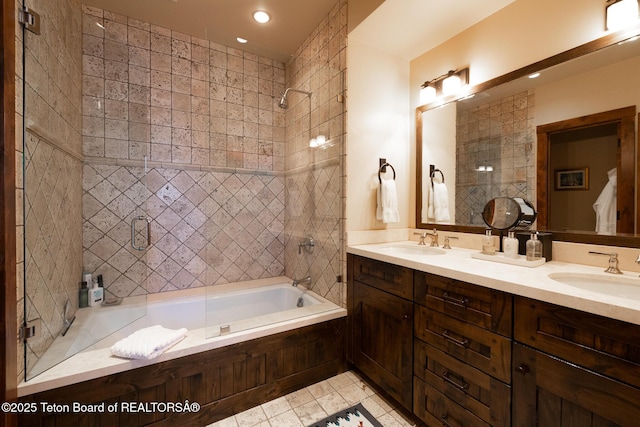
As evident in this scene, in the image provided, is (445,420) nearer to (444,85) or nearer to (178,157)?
(444,85)

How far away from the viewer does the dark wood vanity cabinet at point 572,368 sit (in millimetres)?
815

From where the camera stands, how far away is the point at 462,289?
125 cm

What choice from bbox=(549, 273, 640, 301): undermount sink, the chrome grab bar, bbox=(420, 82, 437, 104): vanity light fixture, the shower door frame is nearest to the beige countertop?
bbox=(549, 273, 640, 301): undermount sink

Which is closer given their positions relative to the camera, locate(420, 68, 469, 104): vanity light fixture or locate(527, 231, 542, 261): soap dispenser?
locate(527, 231, 542, 261): soap dispenser

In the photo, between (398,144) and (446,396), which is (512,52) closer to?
(398,144)

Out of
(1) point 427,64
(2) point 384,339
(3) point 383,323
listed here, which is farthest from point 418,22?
(2) point 384,339

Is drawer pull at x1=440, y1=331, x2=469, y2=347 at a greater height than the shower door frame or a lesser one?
lesser

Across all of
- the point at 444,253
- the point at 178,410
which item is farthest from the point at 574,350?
the point at 178,410

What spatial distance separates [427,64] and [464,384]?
7.34 ft

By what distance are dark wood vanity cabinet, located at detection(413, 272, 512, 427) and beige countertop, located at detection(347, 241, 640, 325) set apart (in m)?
0.06

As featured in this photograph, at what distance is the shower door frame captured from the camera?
1071mm

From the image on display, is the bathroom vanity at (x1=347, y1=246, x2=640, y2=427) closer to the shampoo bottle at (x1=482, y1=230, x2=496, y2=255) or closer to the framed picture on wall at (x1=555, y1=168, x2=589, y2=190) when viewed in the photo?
the shampoo bottle at (x1=482, y1=230, x2=496, y2=255)

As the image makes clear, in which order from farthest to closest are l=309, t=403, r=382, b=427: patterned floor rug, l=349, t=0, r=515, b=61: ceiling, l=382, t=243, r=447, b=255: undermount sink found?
l=382, t=243, r=447, b=255: undermount sink → l=349, t=0, r=515, b=61: ceiling → l=309, t=403, r=382, b=427: patterned floor rug

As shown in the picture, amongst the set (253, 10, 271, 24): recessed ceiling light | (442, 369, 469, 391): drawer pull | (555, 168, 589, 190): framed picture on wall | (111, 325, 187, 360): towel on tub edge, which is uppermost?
(253, 10, 271, 24): recessed ceiling light
